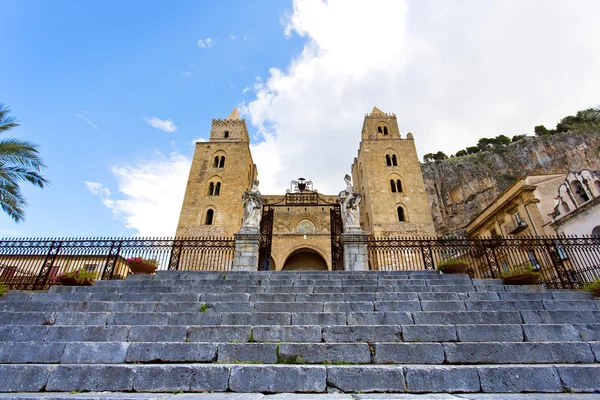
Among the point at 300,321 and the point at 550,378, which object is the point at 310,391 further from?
the point at 550,378

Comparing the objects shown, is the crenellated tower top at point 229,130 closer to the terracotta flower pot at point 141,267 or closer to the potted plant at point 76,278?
the terracotta flower pot at point 141,267

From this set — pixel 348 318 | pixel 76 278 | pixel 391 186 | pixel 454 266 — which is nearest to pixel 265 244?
pixel 76 278

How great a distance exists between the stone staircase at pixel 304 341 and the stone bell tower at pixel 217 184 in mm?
18604

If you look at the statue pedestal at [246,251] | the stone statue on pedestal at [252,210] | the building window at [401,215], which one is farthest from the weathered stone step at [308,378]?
the building window at [401,215]

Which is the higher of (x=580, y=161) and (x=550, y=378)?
(x=580, y=161)

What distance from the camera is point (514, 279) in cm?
675

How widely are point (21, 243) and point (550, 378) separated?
44.3 ft

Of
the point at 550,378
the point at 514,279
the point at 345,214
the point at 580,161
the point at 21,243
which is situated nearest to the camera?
the point at 550,378

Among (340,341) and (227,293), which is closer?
(340,341)

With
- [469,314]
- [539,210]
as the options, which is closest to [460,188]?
[539,210]

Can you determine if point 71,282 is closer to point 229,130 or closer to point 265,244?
point 265,244

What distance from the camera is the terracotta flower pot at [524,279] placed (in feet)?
21.8

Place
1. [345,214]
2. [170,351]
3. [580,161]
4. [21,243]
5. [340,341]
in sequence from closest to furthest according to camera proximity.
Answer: [170,351] → [340,341] → [21,243] → [345,214] → [580,161]

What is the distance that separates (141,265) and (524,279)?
10234mm
